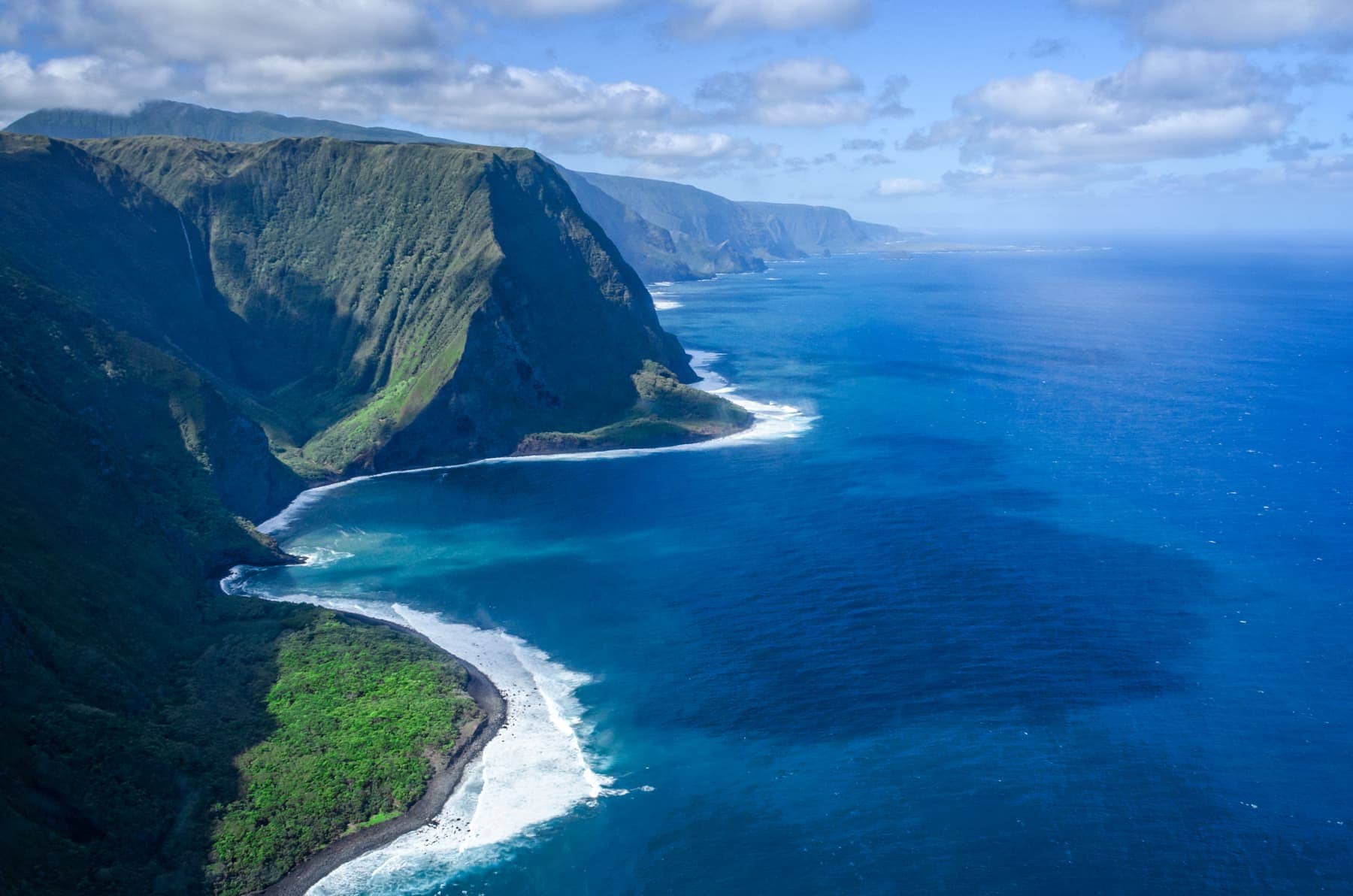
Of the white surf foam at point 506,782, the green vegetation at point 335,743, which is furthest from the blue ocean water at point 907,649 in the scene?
the green vegetation at point 335,743

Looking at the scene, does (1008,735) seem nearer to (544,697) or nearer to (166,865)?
(544,697)

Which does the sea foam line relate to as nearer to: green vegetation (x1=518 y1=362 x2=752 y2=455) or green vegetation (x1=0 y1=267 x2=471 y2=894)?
green vegetation (x1=518 y1=362 x2=752 y2=455)

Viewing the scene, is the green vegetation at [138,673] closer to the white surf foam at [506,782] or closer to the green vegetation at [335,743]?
the green vegetation at [335,743]

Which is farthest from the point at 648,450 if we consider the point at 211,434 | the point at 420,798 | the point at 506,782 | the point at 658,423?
the point at 420,798

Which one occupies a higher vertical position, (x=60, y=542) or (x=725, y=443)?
(x=60, y=542)

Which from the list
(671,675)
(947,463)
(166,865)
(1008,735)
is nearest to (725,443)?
(947,463)
